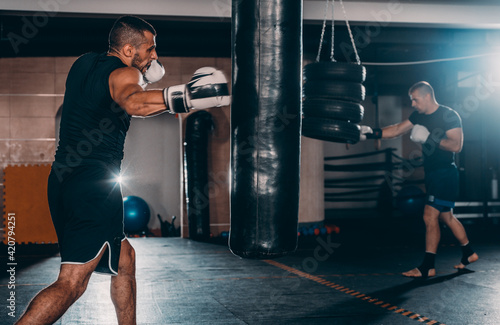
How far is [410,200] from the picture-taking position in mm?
9500

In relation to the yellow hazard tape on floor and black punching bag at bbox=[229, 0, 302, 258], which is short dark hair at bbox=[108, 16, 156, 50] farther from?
the yellow hazard tape on floor

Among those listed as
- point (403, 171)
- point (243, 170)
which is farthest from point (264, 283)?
point (403, 171)

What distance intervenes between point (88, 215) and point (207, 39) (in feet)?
17.3

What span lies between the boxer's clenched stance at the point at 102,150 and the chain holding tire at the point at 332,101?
155cm

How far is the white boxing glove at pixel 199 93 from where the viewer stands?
2.00 metres

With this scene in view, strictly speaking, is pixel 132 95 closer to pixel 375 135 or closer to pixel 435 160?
pixel 375 135

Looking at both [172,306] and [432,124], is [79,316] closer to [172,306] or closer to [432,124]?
[172,306]

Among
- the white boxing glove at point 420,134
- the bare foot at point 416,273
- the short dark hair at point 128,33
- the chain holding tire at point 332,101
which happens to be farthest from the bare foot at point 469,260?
the short dark hair at point 128,33

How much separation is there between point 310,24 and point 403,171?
4.87m

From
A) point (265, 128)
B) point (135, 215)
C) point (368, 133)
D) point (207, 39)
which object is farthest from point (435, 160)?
point (135, 215)

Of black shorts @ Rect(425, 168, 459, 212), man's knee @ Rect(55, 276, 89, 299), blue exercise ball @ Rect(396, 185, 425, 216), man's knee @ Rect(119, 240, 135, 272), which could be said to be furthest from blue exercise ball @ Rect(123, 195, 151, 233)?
man's knee @ Rect(55, 276, 89, 299)

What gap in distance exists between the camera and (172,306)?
3254mm

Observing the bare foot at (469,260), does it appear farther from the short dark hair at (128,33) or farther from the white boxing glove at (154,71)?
the short dark hair at (128,33)

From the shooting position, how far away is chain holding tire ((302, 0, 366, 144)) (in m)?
3.55
